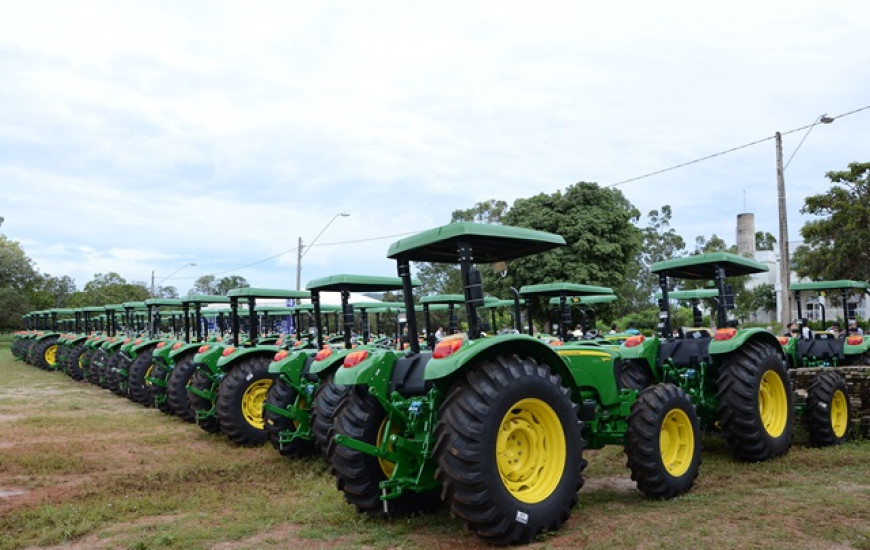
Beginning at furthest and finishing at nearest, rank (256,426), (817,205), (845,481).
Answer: (817,205)
(256,426)
(845,481)

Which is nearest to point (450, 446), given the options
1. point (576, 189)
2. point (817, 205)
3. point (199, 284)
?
point (817, 205)

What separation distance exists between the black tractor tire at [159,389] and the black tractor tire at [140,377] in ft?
0.92

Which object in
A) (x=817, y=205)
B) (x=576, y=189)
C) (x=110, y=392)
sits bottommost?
(x=110, y=392)

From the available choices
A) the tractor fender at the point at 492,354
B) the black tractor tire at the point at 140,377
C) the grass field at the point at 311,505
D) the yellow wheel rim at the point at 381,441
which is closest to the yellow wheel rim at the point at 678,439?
the grass field at the point at 311,505

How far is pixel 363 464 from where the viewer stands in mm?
5629

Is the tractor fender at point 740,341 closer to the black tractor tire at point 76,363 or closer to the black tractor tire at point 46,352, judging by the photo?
the black tractor tire at point 76,363

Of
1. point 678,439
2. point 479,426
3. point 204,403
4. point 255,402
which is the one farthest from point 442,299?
point 479,426

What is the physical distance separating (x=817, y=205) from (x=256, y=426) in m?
19.9

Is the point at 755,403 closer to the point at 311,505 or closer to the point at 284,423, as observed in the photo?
the point at 311,505

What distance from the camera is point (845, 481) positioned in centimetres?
657

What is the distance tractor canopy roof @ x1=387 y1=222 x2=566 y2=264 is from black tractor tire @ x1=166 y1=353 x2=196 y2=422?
7.42 meters

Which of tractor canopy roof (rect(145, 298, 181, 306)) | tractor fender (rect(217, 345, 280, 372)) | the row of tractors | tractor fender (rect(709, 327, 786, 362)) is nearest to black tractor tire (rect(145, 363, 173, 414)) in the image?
tractor canopy roof (rect(145, 298, 181, 306))

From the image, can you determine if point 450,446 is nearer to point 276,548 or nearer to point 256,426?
point 276,548

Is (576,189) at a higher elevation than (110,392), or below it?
higher
